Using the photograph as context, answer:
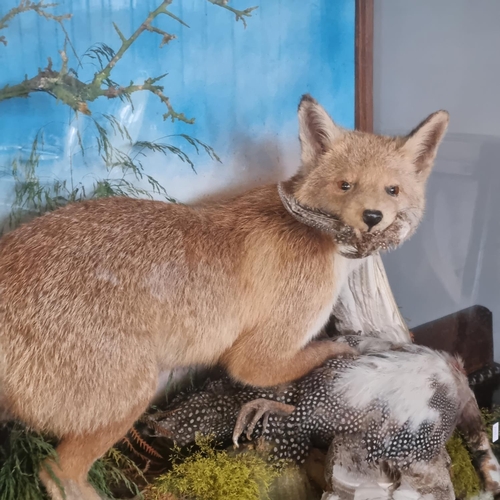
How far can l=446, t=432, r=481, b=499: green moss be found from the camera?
180 centimetres

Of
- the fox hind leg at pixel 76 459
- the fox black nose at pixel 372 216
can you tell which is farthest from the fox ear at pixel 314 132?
the fox hind leg at pixel 76 459

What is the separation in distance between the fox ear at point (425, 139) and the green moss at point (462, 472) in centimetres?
103

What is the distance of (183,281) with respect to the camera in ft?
4.51

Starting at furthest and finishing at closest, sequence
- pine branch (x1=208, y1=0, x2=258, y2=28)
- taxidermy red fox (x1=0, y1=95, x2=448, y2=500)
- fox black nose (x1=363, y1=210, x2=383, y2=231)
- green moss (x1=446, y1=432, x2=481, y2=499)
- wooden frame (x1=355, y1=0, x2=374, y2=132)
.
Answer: wooden frame (x1=355, y1=0, x2=374, y2=132) → green moss (x1=446, y1=432, x2=481, y2=499) → pine branch (x1=208, y1=0, x2=258, y2=28) → fox black nose (x1=363, y1=210, x2=383, y2=231) → taxidermy red fox (x1=0, y1=95, x2=448, y2=500)

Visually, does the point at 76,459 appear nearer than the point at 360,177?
Yes

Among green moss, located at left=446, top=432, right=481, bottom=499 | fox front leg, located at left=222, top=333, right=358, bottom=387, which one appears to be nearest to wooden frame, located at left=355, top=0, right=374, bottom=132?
fox front leg, located at left=222, top=333, right=358, bottom=387

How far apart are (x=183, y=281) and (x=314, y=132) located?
22.8 inches

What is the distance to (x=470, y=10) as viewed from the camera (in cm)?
208

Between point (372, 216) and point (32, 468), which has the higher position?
point (372, 216)

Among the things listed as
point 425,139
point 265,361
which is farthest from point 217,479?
point 425,139

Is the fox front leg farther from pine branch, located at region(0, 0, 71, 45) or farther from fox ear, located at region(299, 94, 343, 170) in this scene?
pine branch, located at region(0, 0, 71, 45)

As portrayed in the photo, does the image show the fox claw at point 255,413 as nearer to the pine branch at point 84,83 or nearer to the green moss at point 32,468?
the green moss at point 32,468

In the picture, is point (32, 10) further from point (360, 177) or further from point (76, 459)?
point (76, 459)

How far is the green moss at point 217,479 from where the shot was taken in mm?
1451
